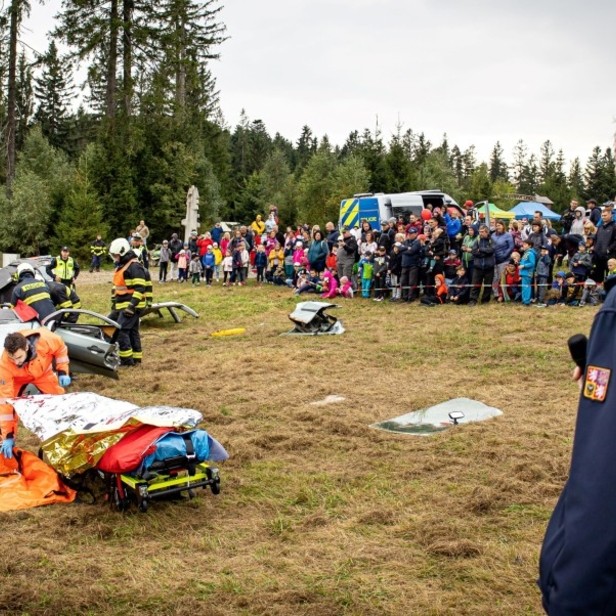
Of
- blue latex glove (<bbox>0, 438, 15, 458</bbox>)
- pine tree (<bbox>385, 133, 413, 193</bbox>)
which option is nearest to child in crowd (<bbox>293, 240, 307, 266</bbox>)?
blue latex glove (<bbox>0, 438, 15, 458</bbox>)

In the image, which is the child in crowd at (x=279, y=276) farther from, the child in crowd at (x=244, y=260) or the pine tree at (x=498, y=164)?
the pine tree at (x=498, y=164)

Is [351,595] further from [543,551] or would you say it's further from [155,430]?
[543,551]

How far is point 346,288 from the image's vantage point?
59.8ft

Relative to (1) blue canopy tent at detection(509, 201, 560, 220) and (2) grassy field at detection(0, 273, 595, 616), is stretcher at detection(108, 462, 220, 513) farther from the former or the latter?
(1) blue canopy tent at detection(509, 201, 560, 220)

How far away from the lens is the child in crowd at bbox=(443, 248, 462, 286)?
16422mm

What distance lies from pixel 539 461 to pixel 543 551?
517 cm

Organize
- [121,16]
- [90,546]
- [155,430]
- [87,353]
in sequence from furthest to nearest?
1. [121,16]
2. [87,353]
3. [155,430]
4. [90,546]

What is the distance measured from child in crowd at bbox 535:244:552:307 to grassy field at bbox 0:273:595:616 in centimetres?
381

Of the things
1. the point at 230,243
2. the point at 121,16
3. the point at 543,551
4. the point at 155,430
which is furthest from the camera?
the point at 121,16

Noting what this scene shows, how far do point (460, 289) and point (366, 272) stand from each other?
2.67 metres

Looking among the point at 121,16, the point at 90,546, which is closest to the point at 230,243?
the point at 90,546

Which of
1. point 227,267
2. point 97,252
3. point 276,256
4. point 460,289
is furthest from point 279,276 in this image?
point 97,252

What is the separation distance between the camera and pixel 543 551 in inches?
69.0

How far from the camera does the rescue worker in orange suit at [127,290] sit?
36.6 ft
